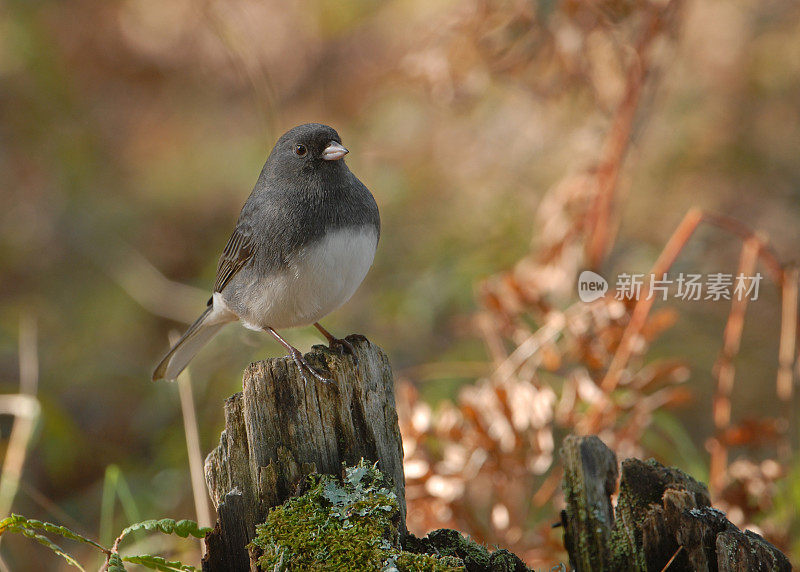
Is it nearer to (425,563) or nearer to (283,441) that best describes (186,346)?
(283,441)

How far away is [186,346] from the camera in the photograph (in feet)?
9.37

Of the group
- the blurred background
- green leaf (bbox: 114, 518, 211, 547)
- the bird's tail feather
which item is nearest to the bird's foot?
green leaf (bbox: 114, 518, 211, 547)

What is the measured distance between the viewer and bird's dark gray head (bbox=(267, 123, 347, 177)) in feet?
7.92

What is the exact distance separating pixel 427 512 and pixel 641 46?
224cm

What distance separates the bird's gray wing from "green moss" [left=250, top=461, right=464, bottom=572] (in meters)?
1.03

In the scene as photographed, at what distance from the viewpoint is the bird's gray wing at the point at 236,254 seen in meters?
2.50

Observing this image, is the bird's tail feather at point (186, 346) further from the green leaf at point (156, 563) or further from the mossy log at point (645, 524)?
the mossy log at point (645, 524)

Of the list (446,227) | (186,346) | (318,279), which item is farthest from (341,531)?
(446,227)

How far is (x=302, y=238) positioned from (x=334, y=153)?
0.96 ft

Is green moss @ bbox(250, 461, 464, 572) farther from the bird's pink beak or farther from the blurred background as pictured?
the bird's pink beak

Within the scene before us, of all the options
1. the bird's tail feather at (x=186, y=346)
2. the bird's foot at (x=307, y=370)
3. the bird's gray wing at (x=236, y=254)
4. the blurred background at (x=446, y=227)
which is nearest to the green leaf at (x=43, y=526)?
the bird's foot at (x=307, y=370)

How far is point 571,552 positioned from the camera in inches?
71.1

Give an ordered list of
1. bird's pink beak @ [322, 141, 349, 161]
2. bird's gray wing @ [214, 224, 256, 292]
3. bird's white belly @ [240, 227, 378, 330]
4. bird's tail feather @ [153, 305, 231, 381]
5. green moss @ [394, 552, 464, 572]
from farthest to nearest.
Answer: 1. bird's tail feather @ [153, 305, 231, 381]
2. bird's gray wing @ [214, 224, 256, 292]
3. bird's pink beak @ [322, 141, 349, 161]
4. bird's white belly @ [240, 227, 378, 330]
5. green moss @ [394, 552, 464, 572]

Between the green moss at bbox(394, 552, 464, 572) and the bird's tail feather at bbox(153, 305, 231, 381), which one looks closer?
the green moss at bbox(394, 552, 464, 572)
